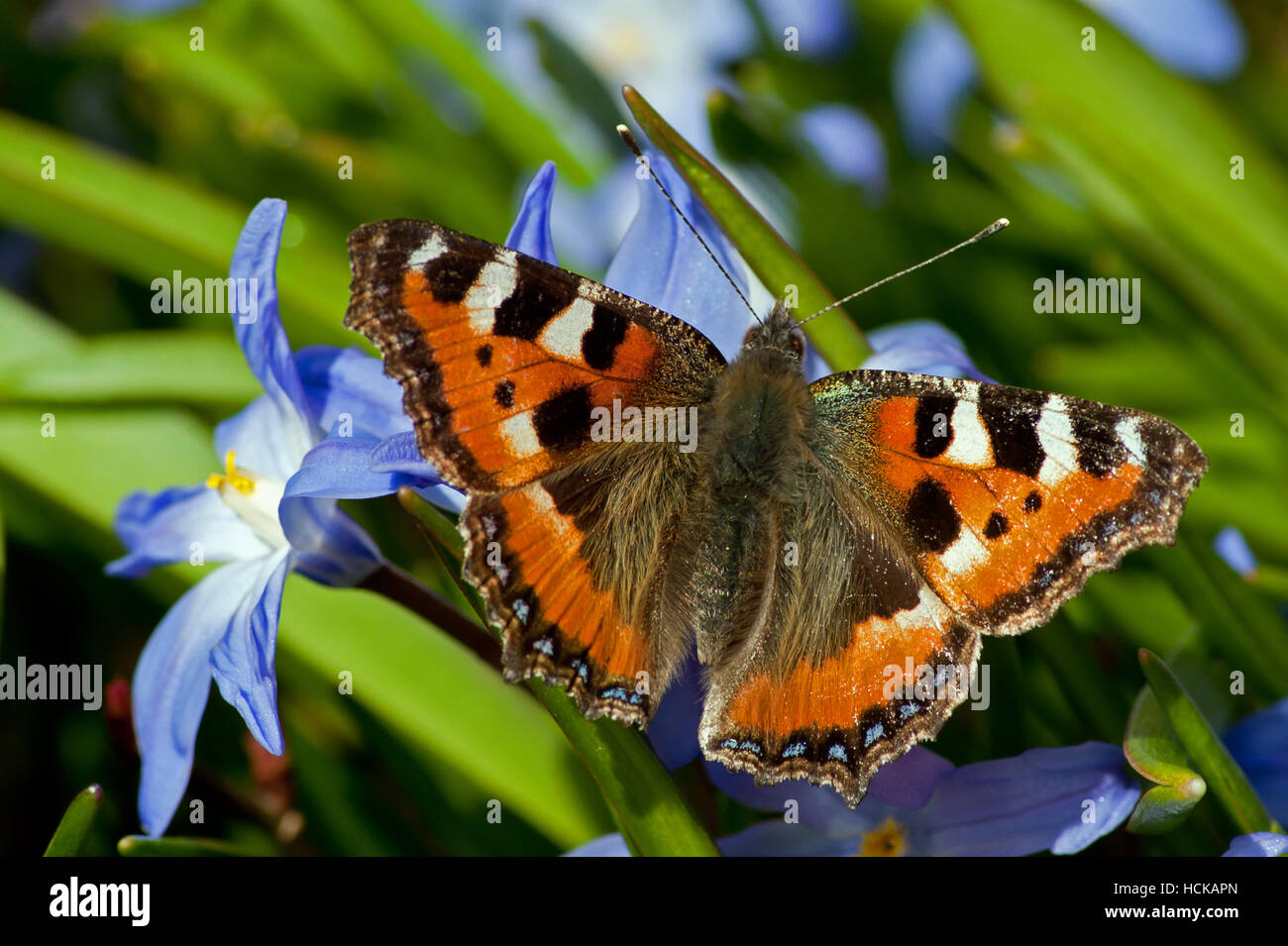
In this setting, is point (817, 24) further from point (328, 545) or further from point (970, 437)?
point (328, 545)

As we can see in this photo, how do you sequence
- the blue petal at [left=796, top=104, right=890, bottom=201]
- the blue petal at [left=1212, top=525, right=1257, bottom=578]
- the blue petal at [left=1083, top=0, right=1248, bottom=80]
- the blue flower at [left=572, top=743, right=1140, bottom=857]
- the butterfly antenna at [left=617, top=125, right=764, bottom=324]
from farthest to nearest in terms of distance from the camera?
the blue petal at [left=1083, top=0, right=1248, bottom=80] < the blue petal at [left=796, top=104, right=890, bottom=201] < the blue petal at [left=1212, top=525, right=1257, bottom=578] < the butterfly antenna at [left=617, top=125, right=764, bottom=324] < the blue flower at [left=572, top=743, right=1140, bottom=857]

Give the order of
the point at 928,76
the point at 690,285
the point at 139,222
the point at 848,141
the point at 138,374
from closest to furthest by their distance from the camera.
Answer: the point at 690,285 → the point at 138,374 → the point at 139,222 → the point at 848,141 → the point at 928,76

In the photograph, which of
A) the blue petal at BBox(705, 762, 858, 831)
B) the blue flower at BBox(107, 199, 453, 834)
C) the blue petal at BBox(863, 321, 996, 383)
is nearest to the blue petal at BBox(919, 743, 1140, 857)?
the blue petal at BBox(705, 762, 858, 831)

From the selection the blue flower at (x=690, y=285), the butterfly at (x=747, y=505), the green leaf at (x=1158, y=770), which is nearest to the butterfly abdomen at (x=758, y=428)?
the butterfly at (x=747, y=505)

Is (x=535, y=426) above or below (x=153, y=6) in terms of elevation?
below

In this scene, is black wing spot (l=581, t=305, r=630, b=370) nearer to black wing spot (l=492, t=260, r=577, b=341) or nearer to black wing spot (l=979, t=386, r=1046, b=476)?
black wing spot (l=492, t=260, r=577, b=341)

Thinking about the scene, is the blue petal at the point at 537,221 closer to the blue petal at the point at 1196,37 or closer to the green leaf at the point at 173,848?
the green leaf at the point at 173,848

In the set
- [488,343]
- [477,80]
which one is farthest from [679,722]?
[477,80]
